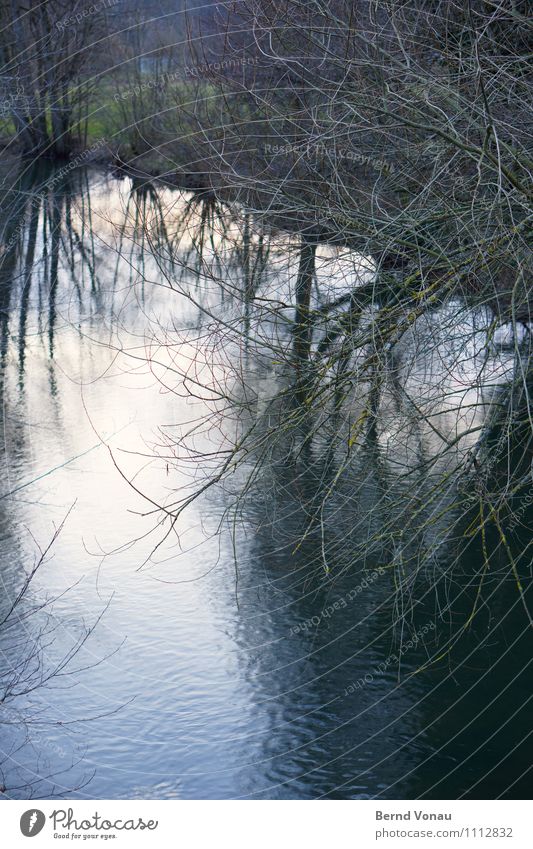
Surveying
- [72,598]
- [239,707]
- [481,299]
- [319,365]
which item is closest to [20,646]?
[72,598]

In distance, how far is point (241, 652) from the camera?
9781mm

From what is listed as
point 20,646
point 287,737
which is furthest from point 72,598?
point 287,737

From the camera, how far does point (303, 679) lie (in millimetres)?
9438

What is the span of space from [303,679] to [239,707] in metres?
0.75

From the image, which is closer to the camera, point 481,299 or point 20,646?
point 481,299

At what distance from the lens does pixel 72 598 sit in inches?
420

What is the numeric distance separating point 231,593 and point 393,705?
2460 millimetres

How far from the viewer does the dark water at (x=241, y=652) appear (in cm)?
814

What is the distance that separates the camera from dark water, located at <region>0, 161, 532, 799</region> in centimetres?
814
